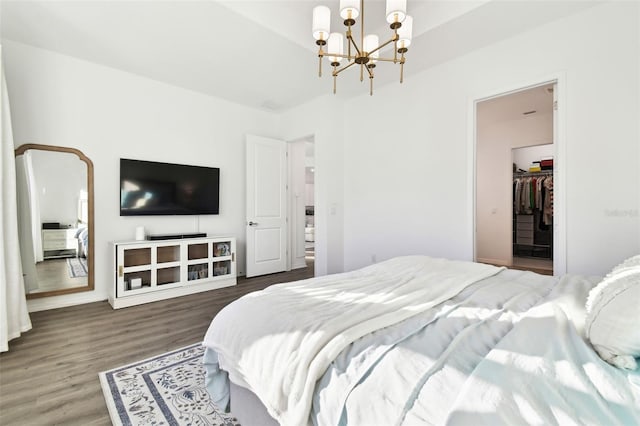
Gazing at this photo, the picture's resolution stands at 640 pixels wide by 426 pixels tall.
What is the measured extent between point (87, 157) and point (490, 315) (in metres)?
4.21

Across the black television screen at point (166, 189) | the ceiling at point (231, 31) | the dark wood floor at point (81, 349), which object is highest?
the ceiling at point (231, 31)

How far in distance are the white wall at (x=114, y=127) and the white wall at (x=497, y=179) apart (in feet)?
14.9

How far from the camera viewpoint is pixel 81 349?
89.0 inches

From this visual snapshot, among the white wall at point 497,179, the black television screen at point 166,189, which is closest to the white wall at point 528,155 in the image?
the white wall at point 497,179

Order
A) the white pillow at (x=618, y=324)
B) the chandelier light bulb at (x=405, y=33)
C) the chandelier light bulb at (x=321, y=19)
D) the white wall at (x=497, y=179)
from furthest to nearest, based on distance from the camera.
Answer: the white wall at (x=497, y=179)
the chandelier light bulb at (x=405, y=33)
the chandelier light bulb at (x=321, y=19)
the white pillow at (x=618, y=324)

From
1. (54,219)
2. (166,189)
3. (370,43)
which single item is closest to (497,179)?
(370,43)

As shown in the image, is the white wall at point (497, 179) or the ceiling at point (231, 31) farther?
the white wall at point (497, 179)

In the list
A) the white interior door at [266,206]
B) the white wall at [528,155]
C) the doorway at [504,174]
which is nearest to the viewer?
the white interior door at [266,206]

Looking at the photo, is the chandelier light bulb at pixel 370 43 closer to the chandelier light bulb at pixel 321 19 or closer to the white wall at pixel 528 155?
the chandelier light bulb at pixel 321 19

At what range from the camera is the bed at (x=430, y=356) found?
25.1 inches

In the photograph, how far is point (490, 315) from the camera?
1122 millimetres

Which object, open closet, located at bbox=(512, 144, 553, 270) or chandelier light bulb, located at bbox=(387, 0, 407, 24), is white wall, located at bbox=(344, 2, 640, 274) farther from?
open closet, located at bbox=(512, 144, 553, 270)

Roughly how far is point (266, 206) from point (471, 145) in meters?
3.09

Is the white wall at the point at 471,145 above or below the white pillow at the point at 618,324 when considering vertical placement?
above
